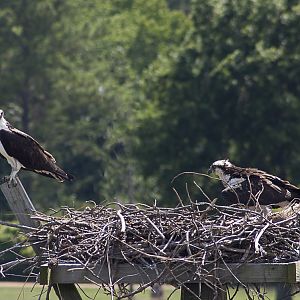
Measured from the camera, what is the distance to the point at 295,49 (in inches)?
1246

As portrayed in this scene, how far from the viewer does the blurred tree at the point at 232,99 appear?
31094 mm

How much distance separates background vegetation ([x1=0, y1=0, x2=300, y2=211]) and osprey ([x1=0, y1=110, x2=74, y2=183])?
53.9 ft

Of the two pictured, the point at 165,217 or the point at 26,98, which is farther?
the point at 26,98

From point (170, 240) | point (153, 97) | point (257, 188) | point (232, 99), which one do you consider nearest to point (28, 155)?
point (257, 188)

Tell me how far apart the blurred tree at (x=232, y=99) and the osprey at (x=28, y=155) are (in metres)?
18.9

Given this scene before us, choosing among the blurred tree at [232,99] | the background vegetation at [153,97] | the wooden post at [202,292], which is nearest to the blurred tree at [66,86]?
the background vegetation at [153,97]

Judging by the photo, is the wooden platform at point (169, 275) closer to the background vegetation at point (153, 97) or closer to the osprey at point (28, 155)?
the osprey at point (28, 155)

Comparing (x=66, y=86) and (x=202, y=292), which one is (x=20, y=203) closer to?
(x=202, y=292)

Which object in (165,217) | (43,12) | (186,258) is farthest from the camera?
(43,12)

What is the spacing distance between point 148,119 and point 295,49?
453 centimetres

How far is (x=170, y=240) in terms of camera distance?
24.5 feet

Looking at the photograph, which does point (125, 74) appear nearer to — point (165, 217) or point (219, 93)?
point (219, 93)

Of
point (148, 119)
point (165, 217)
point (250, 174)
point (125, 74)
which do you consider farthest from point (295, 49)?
point (165, 217)

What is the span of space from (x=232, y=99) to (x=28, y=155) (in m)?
21.0
